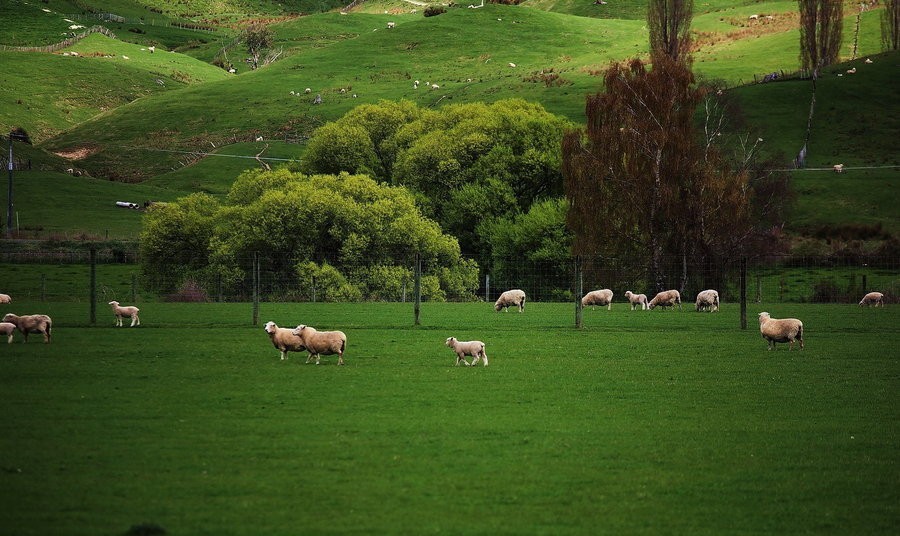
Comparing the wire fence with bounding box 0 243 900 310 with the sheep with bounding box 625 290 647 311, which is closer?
the sheep with bounding box 625 290 647 311

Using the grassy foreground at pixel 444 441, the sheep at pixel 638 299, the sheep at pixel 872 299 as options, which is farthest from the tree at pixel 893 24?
the grassy foreground at pixel 444 441

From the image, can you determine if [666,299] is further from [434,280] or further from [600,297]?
[434,280]

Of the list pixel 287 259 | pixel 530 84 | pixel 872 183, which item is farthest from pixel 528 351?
pixel 530 84

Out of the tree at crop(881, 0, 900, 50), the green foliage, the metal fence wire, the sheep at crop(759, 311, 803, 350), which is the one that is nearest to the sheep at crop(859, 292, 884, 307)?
the metal fence wire

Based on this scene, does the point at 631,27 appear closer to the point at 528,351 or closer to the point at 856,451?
the point at 528,351

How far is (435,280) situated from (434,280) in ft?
0.20

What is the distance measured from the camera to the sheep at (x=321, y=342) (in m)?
26.0

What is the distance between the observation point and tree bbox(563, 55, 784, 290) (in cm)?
6488

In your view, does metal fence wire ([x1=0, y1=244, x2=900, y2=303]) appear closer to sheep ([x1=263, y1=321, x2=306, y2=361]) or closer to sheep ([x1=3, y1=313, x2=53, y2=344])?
sheep ([x1=3, y1=313, x2=53, y2=344])

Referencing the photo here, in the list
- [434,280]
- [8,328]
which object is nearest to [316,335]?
[8,328]

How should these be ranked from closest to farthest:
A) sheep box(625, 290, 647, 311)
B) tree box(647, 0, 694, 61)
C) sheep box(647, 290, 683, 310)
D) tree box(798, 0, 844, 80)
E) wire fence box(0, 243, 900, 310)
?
sheep box(647, 290, 683, 310), sheep box(625, 290, 647, 311), wire fence box(0, 243, 900, 310), tree box(647, 0, 694, 61), tree box(798, 0, 844, 80)

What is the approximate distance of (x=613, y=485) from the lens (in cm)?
1356

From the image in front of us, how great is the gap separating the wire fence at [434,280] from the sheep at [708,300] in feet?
23.1

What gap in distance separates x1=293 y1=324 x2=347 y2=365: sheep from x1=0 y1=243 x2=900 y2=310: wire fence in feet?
89.6
